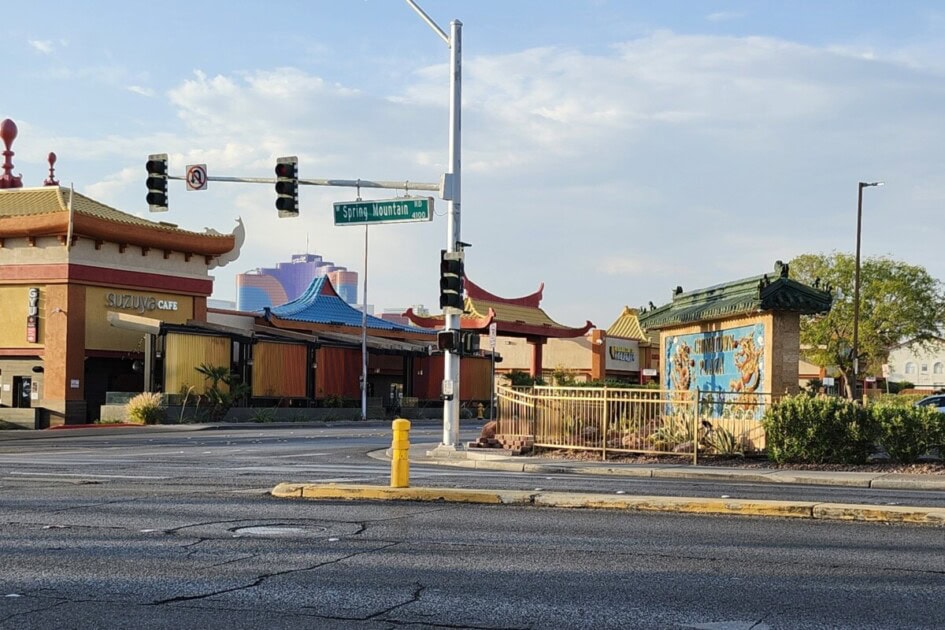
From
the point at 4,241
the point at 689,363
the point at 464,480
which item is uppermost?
the point at 4,241

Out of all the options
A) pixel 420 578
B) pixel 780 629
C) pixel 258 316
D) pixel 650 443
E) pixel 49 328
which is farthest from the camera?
pixel 258 316

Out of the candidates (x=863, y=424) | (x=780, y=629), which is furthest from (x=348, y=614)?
(x=863, y=424)

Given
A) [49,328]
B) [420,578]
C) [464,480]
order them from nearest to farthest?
1. [420,578]
2. [464,480]
3. [49,328]

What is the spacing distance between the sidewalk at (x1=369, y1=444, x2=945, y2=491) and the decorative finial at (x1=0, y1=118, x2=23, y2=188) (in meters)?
38.1

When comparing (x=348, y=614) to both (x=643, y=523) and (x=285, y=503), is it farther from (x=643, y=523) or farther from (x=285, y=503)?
(x=285, y=503)

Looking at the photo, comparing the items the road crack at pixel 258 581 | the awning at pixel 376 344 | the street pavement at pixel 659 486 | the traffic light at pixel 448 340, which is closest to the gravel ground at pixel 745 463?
the street pavement at pixel 659 486

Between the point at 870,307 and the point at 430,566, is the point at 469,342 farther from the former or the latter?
the point at 870,307

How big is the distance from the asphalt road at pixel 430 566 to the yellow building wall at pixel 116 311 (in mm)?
34930

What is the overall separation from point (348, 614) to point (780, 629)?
2.81 m

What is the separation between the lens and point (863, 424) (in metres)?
22.3

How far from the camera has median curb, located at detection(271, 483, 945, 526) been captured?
12666 mm

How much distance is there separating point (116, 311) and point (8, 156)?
13182mm

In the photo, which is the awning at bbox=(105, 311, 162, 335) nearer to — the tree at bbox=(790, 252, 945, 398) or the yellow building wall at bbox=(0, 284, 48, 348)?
the yellow building wall at bbox=(0, 284, 48, 348)

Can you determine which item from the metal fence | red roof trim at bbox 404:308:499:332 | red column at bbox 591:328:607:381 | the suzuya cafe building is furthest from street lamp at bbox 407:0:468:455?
red column at bbox 591:328:607:381
